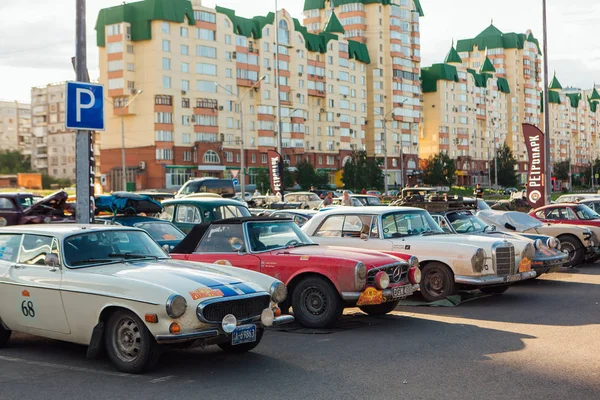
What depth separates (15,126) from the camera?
154250 millimetres

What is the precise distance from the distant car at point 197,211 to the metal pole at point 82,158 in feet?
18.4

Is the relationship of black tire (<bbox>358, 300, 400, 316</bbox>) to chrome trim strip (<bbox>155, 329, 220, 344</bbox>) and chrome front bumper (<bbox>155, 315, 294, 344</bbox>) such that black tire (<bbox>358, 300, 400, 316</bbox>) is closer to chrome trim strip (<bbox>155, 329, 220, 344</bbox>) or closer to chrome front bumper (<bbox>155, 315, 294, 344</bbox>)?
chrome front bumper (<bbox>155, 315, 294, 344</bbox>)

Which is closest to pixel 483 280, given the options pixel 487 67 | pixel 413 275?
pixel 413 275

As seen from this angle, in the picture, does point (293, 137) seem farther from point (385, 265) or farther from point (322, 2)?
point (385, 265)

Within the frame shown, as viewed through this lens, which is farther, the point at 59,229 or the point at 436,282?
the point at 436,282

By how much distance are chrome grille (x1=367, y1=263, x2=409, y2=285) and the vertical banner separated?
58.7ft

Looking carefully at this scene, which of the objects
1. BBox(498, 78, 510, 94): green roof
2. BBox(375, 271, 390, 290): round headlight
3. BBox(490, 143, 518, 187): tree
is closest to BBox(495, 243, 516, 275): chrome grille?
BBox(375, 271, 390, 290): round headlight

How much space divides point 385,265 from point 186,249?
304cm

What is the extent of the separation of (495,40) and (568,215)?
13902 cm

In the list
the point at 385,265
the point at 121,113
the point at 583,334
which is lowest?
the point at 583,334

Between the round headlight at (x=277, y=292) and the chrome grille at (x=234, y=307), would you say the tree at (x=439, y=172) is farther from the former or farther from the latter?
the chrome grille at (x=234, y=307)

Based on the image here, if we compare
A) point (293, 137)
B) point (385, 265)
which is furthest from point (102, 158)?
point (385, 265)

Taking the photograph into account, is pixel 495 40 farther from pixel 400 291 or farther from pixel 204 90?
pixel 400 291

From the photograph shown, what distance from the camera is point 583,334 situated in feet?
31.8
